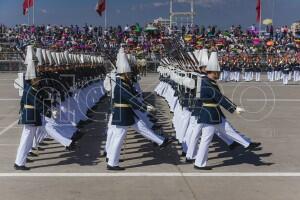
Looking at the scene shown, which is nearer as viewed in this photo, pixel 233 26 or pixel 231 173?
pixel 231 173

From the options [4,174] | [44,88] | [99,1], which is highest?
[99,1]

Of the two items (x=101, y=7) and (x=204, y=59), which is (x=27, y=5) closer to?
(x=101, y=7)

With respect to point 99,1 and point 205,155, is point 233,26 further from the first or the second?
point 205,155

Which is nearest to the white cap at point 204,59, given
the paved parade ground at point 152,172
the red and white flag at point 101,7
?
A: the paved parade ground at point 152,172

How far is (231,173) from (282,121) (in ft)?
21.1

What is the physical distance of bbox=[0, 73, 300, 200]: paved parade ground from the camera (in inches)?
269

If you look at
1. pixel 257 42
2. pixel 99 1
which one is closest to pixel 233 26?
pixel 257 42

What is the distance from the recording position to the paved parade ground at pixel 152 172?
683 cm

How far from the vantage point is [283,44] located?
4569cm

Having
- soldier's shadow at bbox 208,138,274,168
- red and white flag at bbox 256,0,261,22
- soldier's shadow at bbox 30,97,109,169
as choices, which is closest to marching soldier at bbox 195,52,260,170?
soldier's shadow at bbox 208,138,274,168

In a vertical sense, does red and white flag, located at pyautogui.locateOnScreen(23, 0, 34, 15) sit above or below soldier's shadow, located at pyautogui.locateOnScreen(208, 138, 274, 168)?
above

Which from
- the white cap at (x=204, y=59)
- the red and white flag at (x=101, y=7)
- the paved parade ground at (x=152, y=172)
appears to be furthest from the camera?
the red and white flag at (x=101, y=7)

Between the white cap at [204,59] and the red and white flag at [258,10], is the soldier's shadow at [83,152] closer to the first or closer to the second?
the white cap at [204,59]

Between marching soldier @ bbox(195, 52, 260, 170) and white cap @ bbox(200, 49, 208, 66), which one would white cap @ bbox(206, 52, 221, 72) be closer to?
marching soldier @ bbox(195, 52, 260, 170)
